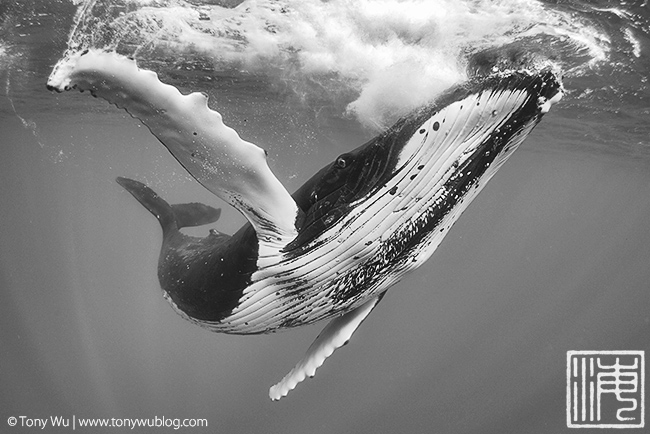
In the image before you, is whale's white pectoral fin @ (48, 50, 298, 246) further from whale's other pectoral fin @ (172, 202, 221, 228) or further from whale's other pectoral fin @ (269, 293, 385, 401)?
whale's other pectoral fin @ (172, 202, 221, 228)

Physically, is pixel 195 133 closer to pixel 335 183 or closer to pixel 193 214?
pixel 335 183

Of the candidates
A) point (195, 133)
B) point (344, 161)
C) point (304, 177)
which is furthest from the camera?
point (304, 177)

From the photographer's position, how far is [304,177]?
130ft

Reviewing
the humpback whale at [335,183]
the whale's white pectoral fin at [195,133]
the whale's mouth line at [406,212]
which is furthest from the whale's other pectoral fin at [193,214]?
the whale's white pectoral fin at [195,133]

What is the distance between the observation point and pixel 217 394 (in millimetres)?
27406

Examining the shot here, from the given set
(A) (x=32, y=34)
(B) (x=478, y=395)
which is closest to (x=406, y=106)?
(A) (x=32, y=34)

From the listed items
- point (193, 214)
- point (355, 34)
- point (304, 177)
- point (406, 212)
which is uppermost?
point (355, 34)

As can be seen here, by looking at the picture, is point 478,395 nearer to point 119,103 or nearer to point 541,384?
point 541,384

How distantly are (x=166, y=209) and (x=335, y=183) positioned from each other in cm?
461

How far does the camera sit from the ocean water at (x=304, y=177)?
8164mm

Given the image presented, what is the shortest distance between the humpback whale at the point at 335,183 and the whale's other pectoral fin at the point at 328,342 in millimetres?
505

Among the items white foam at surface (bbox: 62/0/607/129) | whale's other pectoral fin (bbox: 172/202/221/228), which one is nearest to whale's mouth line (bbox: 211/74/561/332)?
white foam at surface (bbox: 62/0/607/129)

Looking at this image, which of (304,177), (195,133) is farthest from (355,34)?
(304,177)

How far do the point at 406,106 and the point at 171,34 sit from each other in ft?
21.0
